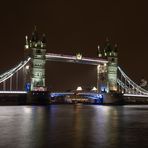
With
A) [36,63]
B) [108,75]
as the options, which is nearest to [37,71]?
[36,63]

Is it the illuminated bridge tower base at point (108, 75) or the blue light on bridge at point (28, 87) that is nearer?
the blue light on bridge at point (28, 87)

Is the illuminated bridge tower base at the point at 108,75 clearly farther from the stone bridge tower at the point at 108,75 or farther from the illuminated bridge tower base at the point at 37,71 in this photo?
the illuminated bridge tower base at the point at 37,71

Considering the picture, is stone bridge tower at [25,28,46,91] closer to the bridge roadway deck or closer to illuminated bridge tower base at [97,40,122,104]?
the bridge roadway deck

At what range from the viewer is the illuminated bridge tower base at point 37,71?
7056cm

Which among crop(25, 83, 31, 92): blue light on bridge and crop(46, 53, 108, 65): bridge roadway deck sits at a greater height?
crop(46, 53, 108, 65): bridge roadway deck

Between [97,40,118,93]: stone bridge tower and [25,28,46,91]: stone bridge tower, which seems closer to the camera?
[25,28,46,91]: stone bridge tower

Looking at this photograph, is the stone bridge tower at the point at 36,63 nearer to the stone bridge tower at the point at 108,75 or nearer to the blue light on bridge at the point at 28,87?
the blue light on bridge at the point at 28,87

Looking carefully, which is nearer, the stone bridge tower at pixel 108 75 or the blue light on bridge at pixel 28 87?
the blue light on bridge at pixel 28 87

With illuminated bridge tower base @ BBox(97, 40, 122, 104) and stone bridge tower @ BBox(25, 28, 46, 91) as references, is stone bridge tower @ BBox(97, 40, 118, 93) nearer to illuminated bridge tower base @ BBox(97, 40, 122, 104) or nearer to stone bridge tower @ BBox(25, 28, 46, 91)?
illuminated bridge tower base @ BBox(97, 40, 122, 104)

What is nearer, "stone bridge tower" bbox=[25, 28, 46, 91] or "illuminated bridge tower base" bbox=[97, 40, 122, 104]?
"stone bridge tower" bbox=[25, 28, 46, 91]

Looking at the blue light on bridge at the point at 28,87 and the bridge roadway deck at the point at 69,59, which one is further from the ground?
the bridge roadway deck at the point at 69,59

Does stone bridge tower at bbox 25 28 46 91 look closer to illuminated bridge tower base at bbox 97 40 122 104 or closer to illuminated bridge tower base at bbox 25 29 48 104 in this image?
illuminated bridge tower base at bbox 25 29 48 104

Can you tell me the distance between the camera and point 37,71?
2923 inches

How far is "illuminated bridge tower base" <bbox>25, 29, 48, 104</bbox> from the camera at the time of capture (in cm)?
7056
